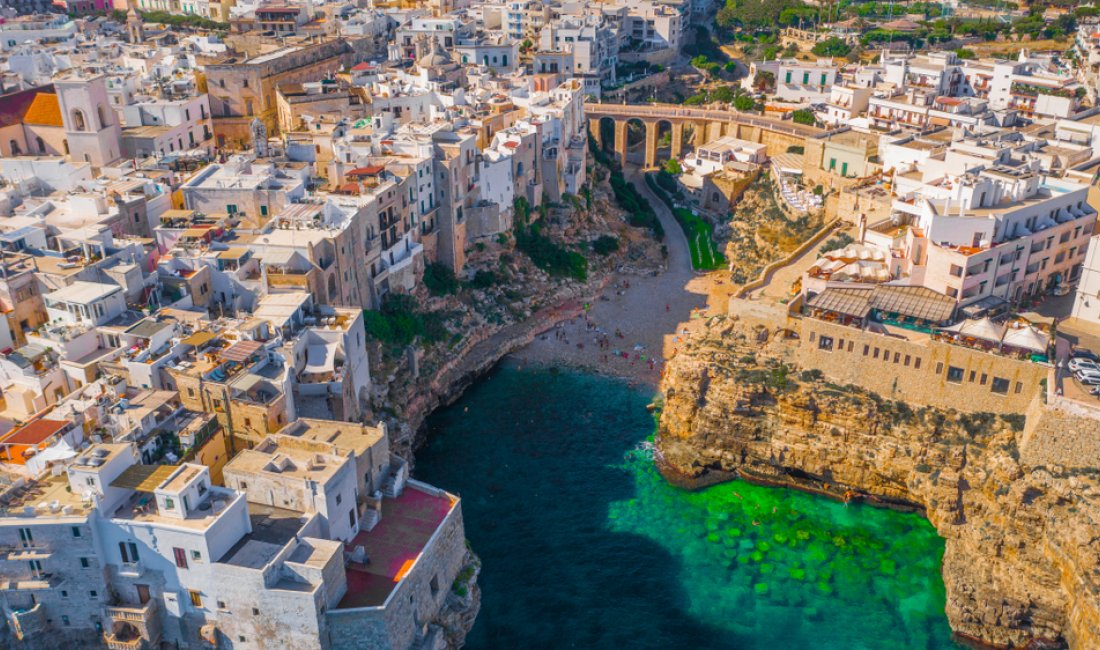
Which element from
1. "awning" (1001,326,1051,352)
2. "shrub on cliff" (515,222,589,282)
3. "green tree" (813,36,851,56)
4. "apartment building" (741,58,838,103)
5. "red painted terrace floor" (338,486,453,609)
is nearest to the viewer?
"red painted terrace floor" (338,486,453,609)

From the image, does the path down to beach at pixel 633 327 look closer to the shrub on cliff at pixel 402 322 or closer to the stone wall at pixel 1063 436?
the shrub on cliff at pixel 402 322

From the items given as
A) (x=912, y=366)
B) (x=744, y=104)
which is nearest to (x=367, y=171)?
(x=912, y=366)

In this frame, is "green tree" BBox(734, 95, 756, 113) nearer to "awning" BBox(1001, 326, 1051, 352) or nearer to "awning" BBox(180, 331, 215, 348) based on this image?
"awning" BBox(1001, 326, 1051, 352)

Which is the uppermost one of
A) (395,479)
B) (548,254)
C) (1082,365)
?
(1082,365)

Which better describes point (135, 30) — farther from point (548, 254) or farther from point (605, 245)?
point (605, 245)

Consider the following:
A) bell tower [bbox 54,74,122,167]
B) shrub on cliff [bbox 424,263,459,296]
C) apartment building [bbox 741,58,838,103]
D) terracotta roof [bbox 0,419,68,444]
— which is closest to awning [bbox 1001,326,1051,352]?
shrub on cliff [bbox 424,263,459,296]

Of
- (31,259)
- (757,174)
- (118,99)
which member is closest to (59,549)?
(31,259)
